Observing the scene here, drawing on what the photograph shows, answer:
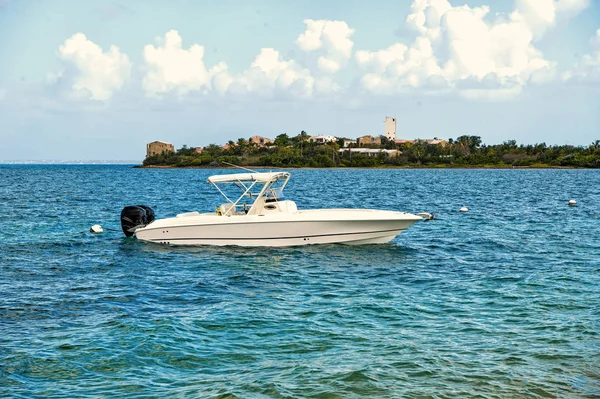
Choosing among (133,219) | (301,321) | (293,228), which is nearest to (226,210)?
(293,228)

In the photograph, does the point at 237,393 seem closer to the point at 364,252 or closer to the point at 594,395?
the point at 594,395

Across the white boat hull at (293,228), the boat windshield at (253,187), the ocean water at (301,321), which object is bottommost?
the ocean water at (301,321)

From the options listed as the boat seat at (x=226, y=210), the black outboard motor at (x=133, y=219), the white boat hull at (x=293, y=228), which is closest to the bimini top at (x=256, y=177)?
the boat seat at (x=226, y=210)

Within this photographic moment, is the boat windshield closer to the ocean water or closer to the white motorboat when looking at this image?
the white motorboat

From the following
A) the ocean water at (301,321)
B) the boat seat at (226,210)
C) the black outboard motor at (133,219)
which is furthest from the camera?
the black outboard motor at (133,219)

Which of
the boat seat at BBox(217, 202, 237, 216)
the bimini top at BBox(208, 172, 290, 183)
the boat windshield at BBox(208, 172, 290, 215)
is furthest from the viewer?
the boat seat at BBox(217, 202, 237, 216)

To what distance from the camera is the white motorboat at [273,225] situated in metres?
21.9

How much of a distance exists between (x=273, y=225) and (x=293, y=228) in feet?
2.35

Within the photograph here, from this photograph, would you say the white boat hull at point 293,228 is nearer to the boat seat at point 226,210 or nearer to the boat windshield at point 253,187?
the boat seat at point 226,210

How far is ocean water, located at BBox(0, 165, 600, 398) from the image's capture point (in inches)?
385

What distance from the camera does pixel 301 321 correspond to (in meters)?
13.1

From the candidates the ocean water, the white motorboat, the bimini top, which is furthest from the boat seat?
the ocean water

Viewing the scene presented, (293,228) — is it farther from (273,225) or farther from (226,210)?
(226,210)

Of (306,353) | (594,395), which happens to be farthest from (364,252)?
(594,395)
